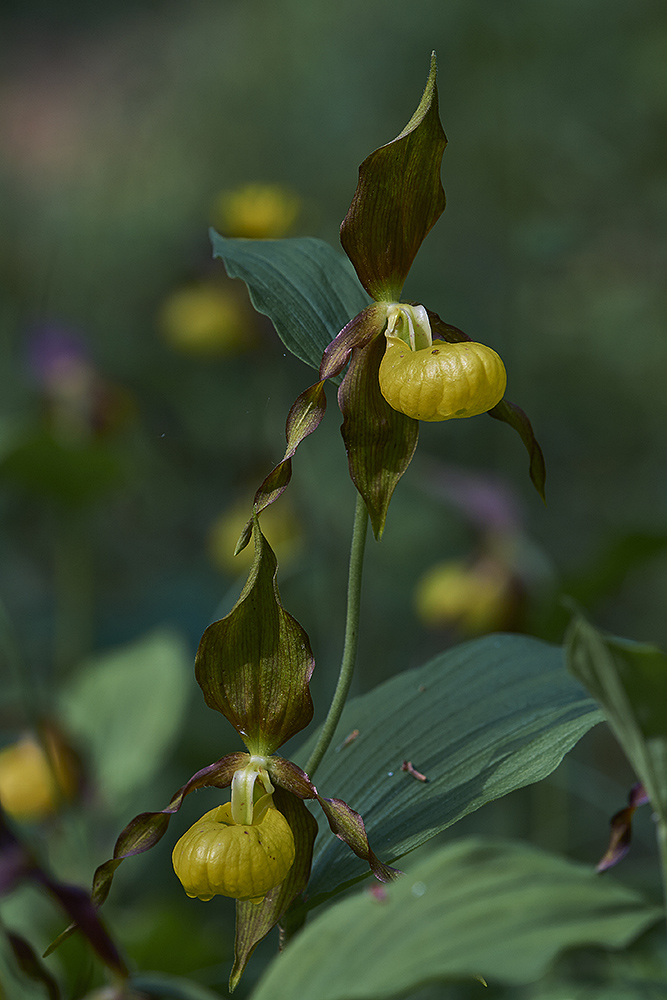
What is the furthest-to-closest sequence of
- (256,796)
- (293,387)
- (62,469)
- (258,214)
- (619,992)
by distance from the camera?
(293,387) < (62,469) < (258,214) < (619,992) < (256,796)

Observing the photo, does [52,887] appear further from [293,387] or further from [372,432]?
[293,387]

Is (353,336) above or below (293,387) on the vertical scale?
above

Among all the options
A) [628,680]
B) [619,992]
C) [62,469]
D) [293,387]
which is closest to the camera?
[628,680]

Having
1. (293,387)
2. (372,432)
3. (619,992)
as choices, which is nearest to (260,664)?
(372,432)

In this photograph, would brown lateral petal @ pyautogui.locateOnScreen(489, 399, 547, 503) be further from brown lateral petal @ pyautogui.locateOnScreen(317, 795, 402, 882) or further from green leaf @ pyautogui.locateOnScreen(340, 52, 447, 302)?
brown lateral petal @ pyautogui.locateOnScreen(317, 795, 402, 882)

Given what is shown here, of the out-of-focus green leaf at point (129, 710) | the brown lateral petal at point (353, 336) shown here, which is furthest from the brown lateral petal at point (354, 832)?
the out-of-focus green leaf at point (129, 710)

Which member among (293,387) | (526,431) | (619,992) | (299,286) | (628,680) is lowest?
(619,992)

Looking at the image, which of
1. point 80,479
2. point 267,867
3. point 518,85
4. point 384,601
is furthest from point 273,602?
point 518,85
